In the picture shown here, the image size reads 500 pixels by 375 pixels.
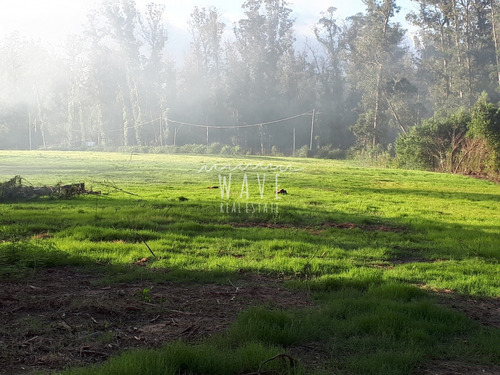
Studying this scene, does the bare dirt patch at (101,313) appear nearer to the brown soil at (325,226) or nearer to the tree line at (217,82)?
the brown soil at (325,226)

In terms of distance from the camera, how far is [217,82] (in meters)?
92.4

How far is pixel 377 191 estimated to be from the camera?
21.4 m

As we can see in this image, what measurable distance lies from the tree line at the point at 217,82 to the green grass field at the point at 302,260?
179ft

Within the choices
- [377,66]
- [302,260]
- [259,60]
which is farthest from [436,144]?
[259,60]

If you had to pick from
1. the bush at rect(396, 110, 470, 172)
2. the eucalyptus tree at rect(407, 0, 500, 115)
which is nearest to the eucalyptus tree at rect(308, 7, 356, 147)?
the eucalyptus tree at rect(407, 0, 500, 115)

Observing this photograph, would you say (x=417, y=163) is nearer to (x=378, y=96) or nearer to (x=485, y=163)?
(x=485, y=163)

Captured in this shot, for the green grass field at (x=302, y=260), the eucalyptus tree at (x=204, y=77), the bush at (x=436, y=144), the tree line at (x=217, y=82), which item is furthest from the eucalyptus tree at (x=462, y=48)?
the green grass field at (x=302, y=260)

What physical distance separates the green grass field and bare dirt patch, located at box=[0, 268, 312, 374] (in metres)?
0.33

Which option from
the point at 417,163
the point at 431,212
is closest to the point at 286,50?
the point at 417,163

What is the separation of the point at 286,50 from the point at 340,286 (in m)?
94.4

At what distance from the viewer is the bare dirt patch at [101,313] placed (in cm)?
422

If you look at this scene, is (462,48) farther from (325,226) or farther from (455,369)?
(455,369)

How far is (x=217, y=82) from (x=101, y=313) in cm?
8984

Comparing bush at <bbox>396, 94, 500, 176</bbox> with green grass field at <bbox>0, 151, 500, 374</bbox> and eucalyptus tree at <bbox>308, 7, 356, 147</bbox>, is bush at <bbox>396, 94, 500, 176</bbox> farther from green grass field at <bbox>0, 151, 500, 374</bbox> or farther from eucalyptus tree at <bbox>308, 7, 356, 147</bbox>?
eucalyptus tree at <bbox>308, 7, 356, 147</bbox>
